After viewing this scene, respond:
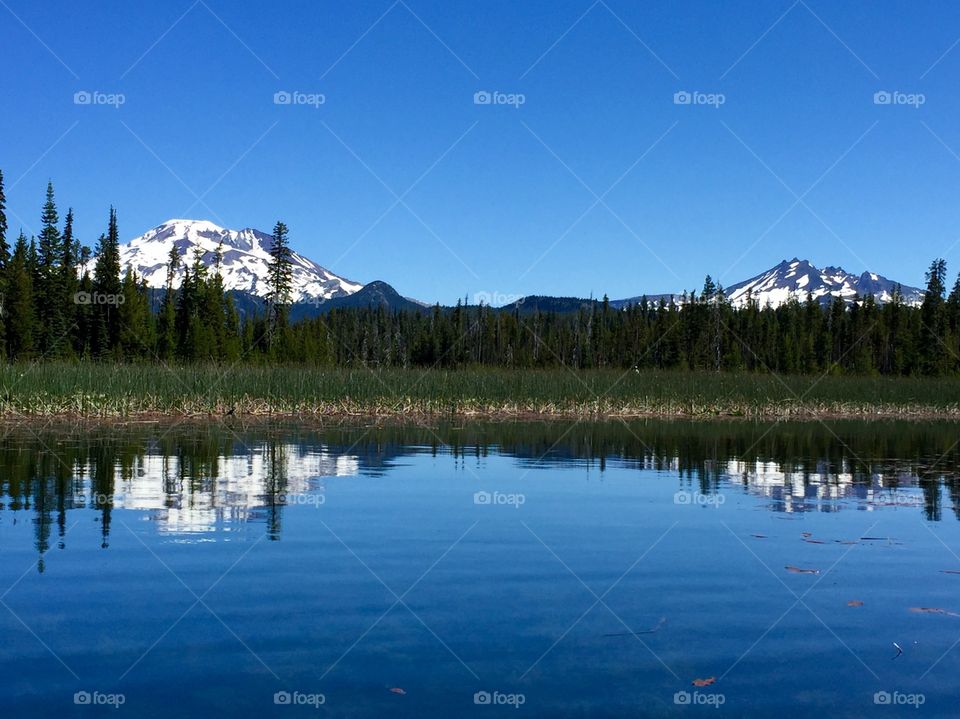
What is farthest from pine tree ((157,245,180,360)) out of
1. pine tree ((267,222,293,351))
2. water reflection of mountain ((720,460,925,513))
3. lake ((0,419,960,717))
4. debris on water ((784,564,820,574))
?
debris on water ((784,564,820,574))

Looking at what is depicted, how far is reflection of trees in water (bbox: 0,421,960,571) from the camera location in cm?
1574

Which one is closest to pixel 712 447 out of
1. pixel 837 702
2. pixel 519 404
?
pixel 519 404

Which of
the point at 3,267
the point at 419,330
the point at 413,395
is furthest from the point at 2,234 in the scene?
the point at 419,330

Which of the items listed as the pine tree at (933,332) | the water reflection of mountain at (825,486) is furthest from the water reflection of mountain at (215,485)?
the pine tree at (933,332)

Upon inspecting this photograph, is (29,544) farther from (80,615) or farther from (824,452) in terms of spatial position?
(824,452)

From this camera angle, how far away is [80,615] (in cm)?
838

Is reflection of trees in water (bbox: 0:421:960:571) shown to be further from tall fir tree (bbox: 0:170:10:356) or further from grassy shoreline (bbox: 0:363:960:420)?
tall fir tree (bbox: 0:170:10:356)

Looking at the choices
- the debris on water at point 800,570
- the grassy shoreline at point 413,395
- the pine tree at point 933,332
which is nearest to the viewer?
the debris on water at point 800,570

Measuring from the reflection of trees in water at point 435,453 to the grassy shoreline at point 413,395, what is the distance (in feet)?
14.9

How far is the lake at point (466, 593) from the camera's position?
681cm

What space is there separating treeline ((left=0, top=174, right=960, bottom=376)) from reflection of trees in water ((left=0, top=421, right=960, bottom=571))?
36037mm

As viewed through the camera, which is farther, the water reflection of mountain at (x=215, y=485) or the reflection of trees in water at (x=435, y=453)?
the reflection of trees in water at (x=435, y=453)

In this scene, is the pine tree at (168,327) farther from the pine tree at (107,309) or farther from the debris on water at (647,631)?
the debris on water at (647,631)

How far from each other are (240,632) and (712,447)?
2239 cm
